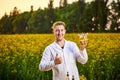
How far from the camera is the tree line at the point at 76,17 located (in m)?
4.20

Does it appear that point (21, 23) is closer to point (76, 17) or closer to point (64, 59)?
point (76, 17)

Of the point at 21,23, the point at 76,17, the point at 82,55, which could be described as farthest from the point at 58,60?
the point at 21,23

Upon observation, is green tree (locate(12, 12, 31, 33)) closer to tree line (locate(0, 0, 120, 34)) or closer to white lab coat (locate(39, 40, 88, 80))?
tree line (locate(0, 0, 120, 34))

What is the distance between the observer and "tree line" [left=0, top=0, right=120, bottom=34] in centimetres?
420

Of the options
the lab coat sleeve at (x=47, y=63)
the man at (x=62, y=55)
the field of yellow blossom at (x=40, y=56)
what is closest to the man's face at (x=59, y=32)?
the man at (x=62, y=55)

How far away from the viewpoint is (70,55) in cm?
270

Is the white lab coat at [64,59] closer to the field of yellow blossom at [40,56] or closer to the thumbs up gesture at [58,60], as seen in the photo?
the thumbs up gesture at [58,60]

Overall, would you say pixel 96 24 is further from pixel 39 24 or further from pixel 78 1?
pixel 39 24

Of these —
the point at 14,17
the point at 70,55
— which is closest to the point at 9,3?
the point at 14,17

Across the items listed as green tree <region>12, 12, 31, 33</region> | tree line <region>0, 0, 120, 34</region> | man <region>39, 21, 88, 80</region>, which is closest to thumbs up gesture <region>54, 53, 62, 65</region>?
man <region>39, 21, 88, 80</region>

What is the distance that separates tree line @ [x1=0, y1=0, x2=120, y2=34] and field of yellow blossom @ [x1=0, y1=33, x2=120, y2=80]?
0.09 meters

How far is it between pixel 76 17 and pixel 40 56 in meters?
0.64

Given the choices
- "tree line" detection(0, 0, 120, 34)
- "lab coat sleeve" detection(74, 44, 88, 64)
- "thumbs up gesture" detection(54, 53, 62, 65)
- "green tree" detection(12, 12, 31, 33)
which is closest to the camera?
"thumbs up gesture" detection(54, 53, 62, 65)

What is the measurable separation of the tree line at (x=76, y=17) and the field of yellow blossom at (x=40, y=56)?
0.09m
